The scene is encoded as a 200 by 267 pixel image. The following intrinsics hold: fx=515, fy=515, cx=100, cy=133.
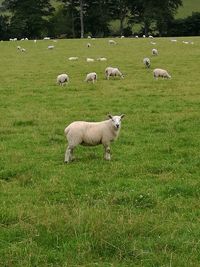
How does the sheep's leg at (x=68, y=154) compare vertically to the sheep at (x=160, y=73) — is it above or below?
above

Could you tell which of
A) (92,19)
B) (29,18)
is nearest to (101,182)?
(29,18)

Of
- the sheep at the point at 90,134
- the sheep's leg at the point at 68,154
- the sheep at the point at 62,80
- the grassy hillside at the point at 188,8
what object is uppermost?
the grassy hillside at the point at 188,8

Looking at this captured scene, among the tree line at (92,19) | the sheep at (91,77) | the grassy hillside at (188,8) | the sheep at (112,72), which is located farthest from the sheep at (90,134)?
the grassy hillside at (188,8)

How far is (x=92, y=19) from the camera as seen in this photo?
A: 302 ft

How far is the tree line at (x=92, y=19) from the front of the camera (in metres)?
89.7

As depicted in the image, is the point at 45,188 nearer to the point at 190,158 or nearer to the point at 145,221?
the point at 145,221

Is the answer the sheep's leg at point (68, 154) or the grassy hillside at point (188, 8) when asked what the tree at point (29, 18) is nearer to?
the grassy hillside at point (188, 8)

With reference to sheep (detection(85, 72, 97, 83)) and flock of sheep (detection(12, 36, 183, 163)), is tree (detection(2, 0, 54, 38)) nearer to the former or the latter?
sheep (detection(85, 72, 97, 83))

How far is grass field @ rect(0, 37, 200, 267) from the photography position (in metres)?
7.26

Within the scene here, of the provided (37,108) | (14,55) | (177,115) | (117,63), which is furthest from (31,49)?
(177,115)

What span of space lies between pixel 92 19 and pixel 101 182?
8417cm

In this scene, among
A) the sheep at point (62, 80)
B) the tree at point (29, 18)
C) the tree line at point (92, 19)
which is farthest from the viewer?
the tree line at point (92, 19)

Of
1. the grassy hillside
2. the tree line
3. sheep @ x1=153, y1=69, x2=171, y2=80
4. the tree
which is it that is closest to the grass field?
sheep @ x1=153, y1=69, x2=171, y2=80

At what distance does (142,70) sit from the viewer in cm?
3428
